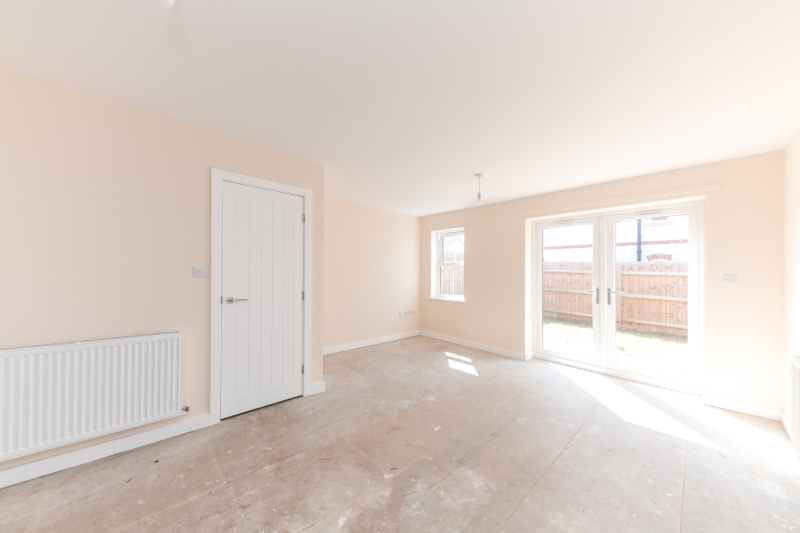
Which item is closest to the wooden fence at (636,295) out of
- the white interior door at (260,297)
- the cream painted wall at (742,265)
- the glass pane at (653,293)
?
the glass pane at (653,293)

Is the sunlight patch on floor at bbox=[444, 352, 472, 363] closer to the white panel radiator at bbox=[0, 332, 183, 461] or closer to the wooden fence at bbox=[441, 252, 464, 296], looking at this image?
the wooden fence at bbox=[441, 252, 464, 296]

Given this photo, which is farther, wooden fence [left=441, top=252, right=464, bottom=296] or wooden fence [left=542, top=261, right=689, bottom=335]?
wooden fence [left=441, top=252, right=464, bottom=296]

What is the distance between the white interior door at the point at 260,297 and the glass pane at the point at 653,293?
4.05m

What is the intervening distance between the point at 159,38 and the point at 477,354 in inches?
193

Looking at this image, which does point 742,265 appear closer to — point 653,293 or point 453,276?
point 653,293

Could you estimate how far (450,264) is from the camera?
230 inches

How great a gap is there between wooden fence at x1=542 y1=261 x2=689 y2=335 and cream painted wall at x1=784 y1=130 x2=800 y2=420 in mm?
815

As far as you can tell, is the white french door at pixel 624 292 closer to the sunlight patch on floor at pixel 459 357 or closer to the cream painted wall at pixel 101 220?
the sunlight patch on floor at pixel 459 357

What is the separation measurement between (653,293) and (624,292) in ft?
0.95

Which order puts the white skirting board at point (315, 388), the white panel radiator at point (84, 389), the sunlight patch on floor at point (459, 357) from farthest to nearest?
1. the sunlight patch on floor at point (459, 357)
2. the white skirting board at point (315, 388)
3. the white panel radiator at point (84, 389)

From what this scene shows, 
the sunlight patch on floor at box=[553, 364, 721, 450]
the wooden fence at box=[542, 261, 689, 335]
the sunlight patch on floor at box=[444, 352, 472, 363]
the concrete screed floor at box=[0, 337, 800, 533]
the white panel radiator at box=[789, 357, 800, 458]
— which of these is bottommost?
the sunlight patch on floor at box=[444, 352, 472, 363]

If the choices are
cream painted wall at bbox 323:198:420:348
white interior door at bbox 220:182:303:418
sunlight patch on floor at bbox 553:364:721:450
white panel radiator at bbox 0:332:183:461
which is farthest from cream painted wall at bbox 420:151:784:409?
white panel radiator at bbox 0:332:183:461

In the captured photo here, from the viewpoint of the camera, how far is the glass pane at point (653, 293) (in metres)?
3.37

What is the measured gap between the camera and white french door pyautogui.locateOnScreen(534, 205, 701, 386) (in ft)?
11.0
